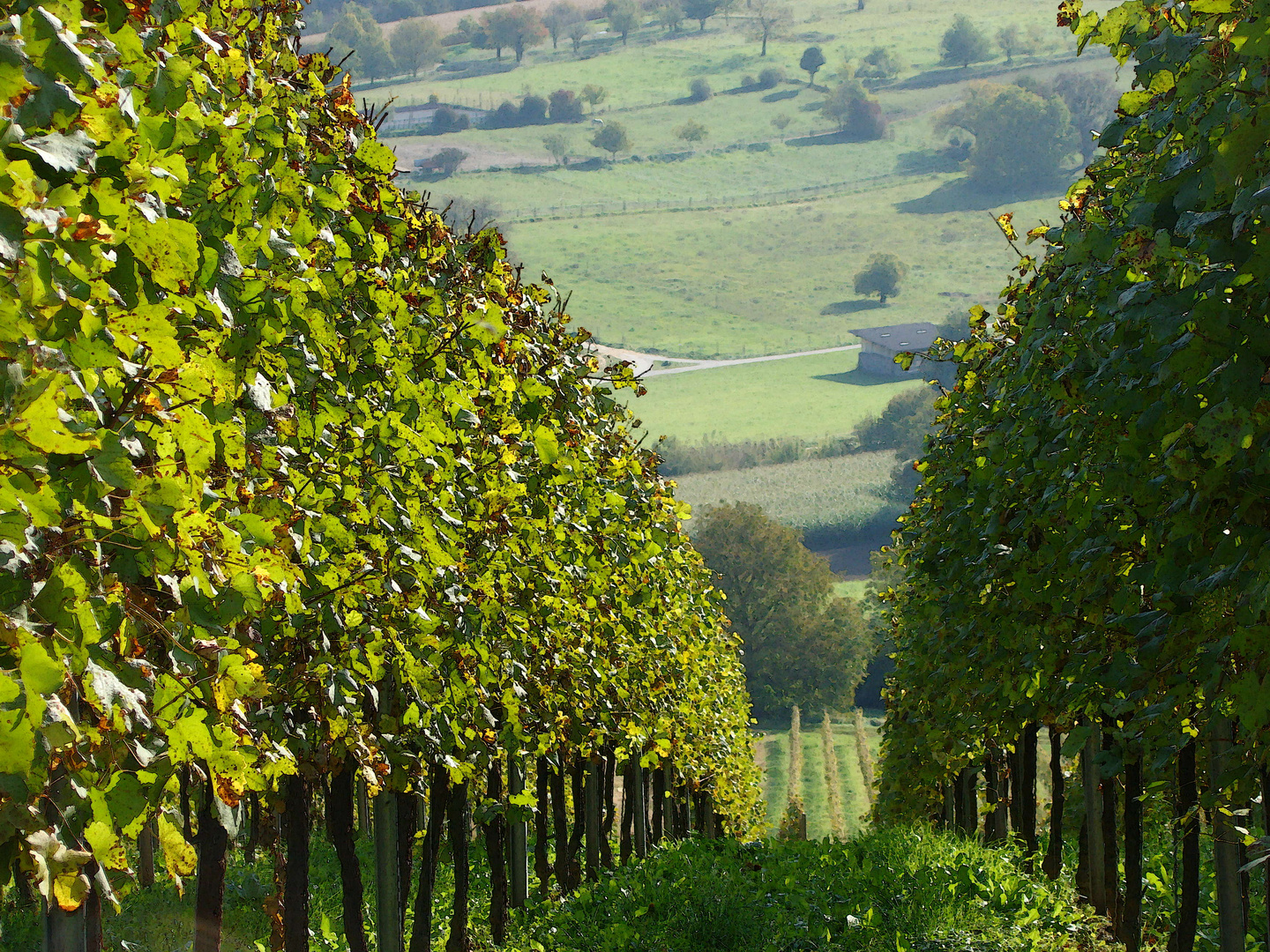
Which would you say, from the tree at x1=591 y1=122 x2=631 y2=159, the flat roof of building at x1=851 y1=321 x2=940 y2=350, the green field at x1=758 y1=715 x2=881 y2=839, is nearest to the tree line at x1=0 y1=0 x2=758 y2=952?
the green field at x1=758 y1=715 x2=881 y2=839

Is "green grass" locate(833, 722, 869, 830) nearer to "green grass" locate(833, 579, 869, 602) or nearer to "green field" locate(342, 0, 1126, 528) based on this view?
"green grass" locate(833, 579, 869, 602)

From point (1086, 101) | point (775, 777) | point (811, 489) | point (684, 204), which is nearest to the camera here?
point (775, 777)

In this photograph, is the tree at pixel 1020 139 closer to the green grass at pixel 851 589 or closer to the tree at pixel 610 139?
the tree at pixel 610 139

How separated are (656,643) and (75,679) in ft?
34.1

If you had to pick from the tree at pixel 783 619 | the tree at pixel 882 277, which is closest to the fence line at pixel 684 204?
the tree at pixel 882 277

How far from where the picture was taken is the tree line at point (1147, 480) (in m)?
3.78

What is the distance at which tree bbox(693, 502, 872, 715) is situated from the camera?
69.2 metres

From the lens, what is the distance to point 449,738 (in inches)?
238

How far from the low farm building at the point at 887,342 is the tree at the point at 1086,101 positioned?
60.8 meters

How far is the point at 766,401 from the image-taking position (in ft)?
375

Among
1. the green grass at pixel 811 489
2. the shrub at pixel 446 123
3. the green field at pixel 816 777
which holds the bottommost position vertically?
the green field at pixel 816 777

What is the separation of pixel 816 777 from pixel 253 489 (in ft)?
177

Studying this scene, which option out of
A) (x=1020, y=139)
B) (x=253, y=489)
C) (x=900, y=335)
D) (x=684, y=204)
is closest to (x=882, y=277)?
(x=900, y=335)

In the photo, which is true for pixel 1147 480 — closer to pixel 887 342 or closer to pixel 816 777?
pixel 816 777
